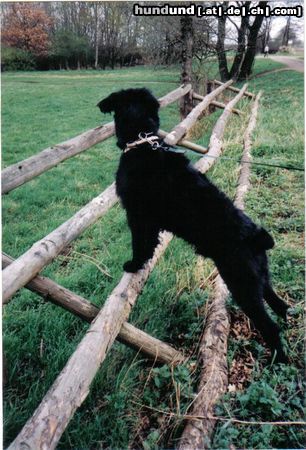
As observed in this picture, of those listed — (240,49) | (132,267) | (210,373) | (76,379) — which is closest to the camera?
(76,379)

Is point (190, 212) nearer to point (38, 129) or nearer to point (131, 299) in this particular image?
point (131, 299)

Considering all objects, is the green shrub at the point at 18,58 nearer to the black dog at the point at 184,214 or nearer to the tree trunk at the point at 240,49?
the tree trunk at the point at 240,49

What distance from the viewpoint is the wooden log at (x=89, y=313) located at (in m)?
2.41

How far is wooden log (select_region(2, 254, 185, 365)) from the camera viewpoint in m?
2.41

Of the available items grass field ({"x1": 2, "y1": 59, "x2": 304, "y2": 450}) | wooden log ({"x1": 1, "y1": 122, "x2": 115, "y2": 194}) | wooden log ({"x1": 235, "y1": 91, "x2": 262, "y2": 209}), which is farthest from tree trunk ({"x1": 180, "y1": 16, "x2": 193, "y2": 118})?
wooden log ({"x1": 1, "y1": 122, "x2": 115, "y2": 194})

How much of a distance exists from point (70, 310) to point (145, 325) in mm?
Result: 703

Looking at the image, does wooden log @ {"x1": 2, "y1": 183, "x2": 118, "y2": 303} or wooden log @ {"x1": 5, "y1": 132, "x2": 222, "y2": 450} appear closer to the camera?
wooden log @ {"x1": 5, "y1": 132, "x2": 222, "y2": 450}

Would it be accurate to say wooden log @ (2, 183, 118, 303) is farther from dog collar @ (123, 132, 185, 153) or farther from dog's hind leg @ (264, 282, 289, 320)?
dog's hind leg @ (264, 282, 289, 320)

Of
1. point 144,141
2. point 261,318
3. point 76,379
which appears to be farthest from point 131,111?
point 76,379

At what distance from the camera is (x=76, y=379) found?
1867mm

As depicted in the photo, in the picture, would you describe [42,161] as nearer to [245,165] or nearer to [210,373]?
[210,373]

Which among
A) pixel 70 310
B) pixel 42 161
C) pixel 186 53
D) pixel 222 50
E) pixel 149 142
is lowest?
pixel 70 310

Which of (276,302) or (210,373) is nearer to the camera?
(210,373)

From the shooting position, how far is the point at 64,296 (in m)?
2.44
